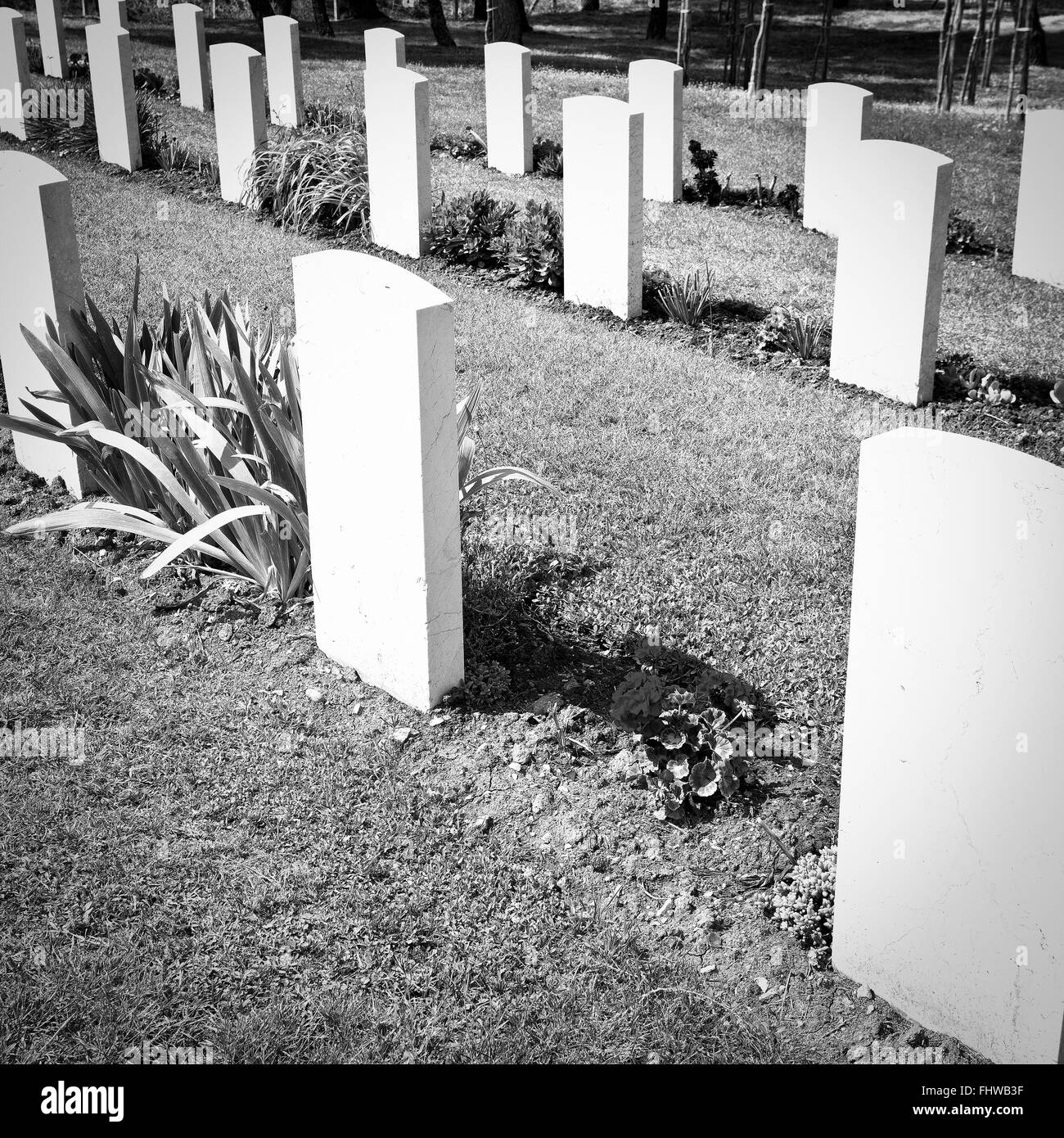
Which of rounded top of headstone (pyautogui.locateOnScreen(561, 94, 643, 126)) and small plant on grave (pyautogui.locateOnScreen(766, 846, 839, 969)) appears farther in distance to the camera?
rounded top of headstone (pyautogui.locateOnScreen(561, 94, 643, 126))

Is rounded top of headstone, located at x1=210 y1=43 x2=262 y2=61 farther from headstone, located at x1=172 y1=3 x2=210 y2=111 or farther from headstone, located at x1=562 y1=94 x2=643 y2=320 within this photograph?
headstone, located at x1=172 y1=3 x2=210 y2=111

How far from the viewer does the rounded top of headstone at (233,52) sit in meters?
10.7

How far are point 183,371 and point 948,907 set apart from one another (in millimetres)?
4224

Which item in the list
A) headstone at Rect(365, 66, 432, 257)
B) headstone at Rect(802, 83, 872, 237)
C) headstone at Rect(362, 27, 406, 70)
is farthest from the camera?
headstone at Rect(362, 27, 406, 70)

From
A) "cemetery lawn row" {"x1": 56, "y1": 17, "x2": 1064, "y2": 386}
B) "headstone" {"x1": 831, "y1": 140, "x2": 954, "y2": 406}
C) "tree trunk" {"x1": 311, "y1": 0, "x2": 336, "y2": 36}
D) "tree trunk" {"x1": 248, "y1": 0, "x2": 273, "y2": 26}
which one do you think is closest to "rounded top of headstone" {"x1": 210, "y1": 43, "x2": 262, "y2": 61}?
"cemetery lawn row" {"x1": 56, "y1": 17, "x2": 1064, "y2": 386}

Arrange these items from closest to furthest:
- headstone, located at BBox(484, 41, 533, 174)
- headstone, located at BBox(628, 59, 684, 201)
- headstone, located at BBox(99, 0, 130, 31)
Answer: headstone, located at BBox(628, 59, 684, 201) < headstone, located at BBox(484, 41, 533, 174) < headstone, located at BBox(99, 0, 130, 31)

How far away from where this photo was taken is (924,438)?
9.23ft

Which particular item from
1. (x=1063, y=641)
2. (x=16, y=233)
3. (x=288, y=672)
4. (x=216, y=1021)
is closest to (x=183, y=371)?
(x=16, y=233)

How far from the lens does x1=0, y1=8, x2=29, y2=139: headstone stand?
46.5 ft

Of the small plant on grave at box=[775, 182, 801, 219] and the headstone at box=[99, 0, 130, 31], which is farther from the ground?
the headstone at box=[99, 0, 130, 31]

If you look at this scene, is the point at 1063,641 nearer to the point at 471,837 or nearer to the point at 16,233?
the point at 471,837

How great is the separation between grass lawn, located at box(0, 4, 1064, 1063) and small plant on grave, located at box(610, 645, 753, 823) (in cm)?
9

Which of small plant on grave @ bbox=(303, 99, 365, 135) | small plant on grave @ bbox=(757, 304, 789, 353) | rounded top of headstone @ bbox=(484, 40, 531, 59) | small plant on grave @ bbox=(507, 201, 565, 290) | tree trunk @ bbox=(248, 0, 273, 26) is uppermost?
tree trunk @ bbox=(248, 0, 273, 26)
